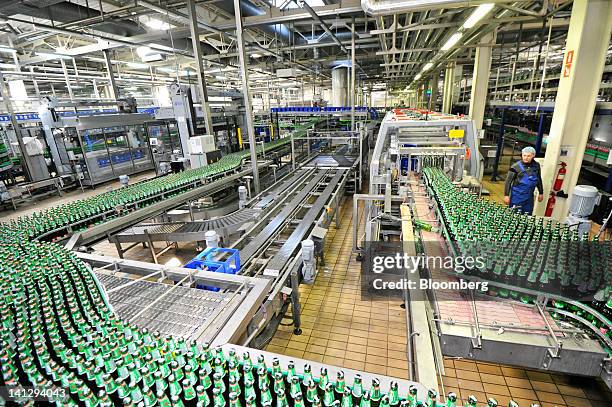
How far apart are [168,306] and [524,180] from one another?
455cm

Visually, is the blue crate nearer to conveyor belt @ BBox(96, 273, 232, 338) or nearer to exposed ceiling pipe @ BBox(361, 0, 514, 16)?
conveyor belt @ BBox(96, 273, 232, 338)

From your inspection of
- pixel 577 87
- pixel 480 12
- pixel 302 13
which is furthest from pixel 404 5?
pixel 302 13

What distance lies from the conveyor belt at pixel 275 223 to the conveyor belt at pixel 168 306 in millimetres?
→ 1314

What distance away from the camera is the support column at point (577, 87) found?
3775 millimetres

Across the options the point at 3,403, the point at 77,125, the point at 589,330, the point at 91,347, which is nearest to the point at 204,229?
the point at 91,347

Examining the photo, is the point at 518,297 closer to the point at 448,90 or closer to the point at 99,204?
the point at 99,204

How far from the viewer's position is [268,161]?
7566 millimetres

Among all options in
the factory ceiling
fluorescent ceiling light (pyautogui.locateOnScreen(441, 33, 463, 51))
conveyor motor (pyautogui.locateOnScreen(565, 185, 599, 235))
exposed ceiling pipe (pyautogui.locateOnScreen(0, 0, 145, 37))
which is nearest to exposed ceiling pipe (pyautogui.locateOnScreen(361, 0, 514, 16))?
the factory ceiling

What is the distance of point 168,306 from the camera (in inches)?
70.6

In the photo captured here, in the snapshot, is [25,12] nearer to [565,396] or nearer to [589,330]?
[589,330]

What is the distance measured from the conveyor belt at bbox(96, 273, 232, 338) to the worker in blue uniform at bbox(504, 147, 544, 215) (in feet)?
13.8

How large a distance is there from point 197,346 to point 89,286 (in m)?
0.95

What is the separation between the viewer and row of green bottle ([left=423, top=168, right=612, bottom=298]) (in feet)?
5.72

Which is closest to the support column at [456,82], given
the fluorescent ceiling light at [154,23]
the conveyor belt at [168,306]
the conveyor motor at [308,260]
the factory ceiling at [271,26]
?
the factory ceiling at [271,26]
